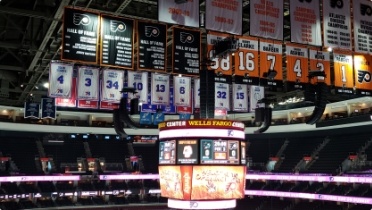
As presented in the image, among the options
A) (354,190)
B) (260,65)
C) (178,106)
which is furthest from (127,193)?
(260,65)

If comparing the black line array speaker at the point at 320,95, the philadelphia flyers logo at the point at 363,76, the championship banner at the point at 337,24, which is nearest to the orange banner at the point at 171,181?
the black line array speaker at the point at 320,95

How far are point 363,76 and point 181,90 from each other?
21.1ft

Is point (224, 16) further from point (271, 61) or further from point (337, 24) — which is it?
point (337, 24)

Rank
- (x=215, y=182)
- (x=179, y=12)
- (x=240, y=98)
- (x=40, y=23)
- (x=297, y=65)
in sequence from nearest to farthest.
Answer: (x=215, y=182), (x=179, y=12), (x=297, y=65), (x=40, y=23), (x=240, y=98)

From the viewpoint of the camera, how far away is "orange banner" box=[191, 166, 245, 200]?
35.9 ft

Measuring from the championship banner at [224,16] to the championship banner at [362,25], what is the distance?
4323 millimetres

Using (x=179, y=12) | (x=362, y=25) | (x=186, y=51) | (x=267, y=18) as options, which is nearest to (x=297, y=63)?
(x=267, y=18)

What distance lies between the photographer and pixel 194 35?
13102mm

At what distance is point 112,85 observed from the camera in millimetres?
13180

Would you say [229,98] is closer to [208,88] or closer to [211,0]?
[208,88]

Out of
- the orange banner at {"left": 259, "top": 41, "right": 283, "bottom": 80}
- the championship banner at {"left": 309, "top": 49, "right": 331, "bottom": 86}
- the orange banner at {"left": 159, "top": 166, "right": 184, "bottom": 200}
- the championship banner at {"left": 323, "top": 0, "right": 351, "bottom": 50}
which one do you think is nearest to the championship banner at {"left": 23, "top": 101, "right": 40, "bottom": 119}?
the orange banner at {"left": 159, "top": 166, "right": 184, "bottom": 200}

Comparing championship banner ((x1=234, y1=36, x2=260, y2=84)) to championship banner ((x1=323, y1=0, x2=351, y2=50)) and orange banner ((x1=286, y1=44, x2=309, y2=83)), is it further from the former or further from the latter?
championship banner ((x1=323, y1=0, x2=351, y2=50))

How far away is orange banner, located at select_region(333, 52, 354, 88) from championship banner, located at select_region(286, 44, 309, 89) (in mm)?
1133

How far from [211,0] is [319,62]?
4.61 metres
